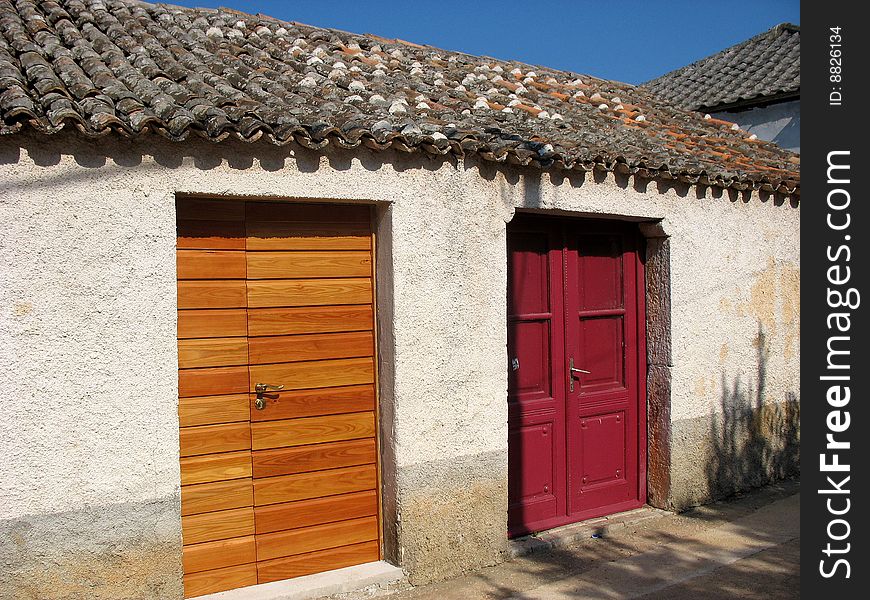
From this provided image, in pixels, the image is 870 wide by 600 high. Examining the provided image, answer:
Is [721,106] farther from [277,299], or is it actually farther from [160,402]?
[160,402]

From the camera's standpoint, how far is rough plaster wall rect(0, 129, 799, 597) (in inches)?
168

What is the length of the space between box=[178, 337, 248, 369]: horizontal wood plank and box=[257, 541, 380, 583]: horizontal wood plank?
1.30 meters

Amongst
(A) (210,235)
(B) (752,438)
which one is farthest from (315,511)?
(B) (752,438)

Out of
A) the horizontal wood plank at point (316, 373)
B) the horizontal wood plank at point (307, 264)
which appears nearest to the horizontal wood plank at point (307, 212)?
the horizontal wood plank at point (307, 264)

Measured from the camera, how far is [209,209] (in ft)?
16.3

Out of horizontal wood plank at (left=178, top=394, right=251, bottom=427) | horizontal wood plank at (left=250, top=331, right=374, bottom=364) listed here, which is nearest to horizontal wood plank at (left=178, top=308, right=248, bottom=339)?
horizontal wood plank at (left=250, top=331, right=374, bottom=364)

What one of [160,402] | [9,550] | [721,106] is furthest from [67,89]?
[721,106]

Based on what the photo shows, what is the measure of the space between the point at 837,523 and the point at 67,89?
4998mm

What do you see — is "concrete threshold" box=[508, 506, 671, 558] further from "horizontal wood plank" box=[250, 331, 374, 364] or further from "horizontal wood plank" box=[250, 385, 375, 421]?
"horizontal wood plank" box=[250, 331, 374, 364]

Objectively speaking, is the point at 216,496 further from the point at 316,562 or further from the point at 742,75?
the point at 742,75

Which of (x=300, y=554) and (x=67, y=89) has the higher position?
(x=67, y=89)

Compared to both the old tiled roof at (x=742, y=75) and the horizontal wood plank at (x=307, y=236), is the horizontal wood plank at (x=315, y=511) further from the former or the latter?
the old tiled roof at (x=742, y=75)

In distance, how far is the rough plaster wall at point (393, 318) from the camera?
4273mm

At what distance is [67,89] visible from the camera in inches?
183
